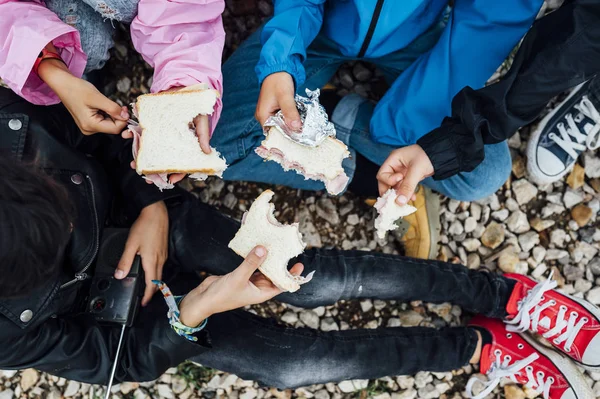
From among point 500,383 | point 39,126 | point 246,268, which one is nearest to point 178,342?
point 246,268

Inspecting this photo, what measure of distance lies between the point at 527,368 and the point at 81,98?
251 cm

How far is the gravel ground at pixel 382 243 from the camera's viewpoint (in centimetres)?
278

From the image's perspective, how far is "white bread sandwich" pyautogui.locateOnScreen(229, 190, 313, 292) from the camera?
200 cm

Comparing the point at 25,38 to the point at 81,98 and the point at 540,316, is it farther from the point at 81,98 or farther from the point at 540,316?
the point at 540,316

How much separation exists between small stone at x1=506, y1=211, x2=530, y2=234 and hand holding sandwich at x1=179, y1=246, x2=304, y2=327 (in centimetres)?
148

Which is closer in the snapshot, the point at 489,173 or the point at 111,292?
the point at 111,292

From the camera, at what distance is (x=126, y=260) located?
7.31 feet

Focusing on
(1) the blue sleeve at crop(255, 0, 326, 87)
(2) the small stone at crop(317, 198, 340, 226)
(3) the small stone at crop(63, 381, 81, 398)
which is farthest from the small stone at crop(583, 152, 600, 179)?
(3) the small stone at crop(63, 381, 81, 398)

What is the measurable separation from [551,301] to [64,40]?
8.59 feet

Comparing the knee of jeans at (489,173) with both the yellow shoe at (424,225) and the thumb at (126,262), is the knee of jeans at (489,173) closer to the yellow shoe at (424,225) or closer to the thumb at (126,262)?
the yellow shoe at (424,225)

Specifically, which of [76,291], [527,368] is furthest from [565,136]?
[76,291]

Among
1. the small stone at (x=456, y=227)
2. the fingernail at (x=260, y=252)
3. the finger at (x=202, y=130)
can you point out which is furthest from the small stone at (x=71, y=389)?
the small stone at (x=456, y=227)

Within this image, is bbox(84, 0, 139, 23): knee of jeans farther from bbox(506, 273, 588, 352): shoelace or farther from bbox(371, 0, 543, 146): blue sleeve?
bbox(506, 273, 588, 352): shoelace

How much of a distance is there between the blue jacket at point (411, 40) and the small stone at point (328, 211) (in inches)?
24.6
